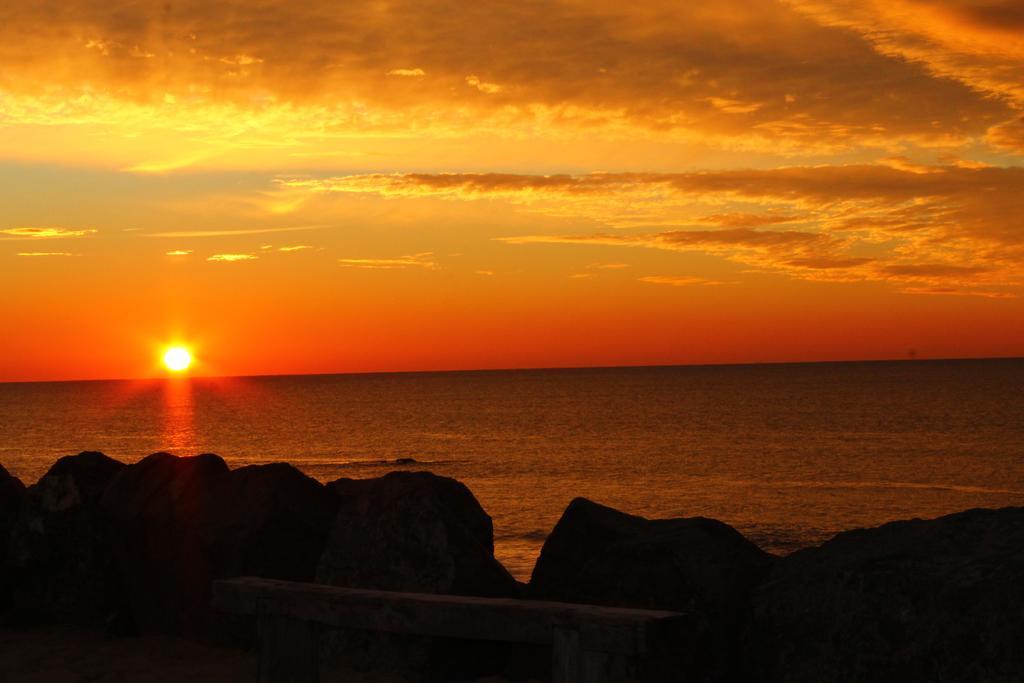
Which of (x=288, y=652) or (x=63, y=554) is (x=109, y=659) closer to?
(x=63, y=554)

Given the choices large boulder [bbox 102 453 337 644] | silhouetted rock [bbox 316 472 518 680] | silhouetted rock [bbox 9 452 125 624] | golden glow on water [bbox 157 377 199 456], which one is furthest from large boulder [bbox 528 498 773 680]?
golden glow on water [bbox 157 377 199 456]

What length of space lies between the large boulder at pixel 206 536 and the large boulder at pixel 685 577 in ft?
8.39

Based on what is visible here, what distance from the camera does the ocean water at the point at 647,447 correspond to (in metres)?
40.1

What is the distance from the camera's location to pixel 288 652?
6.58 meters

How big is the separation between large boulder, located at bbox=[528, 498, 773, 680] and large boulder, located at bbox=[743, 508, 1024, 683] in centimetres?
24

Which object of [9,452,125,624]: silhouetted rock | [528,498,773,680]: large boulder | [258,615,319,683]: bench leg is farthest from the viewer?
[9,452,125,624]: silhouetted rock

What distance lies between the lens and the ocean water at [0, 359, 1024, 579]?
40.1 m

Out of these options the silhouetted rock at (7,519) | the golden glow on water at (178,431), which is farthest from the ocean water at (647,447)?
the silhouetted rock at (7,519)

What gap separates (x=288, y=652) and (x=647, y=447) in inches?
2492

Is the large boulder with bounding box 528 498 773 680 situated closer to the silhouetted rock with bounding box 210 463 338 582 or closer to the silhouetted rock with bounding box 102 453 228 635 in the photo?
the silhouetted rock with bounding box 210 463 338 582

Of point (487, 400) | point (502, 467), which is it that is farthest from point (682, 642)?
point (487, 400)

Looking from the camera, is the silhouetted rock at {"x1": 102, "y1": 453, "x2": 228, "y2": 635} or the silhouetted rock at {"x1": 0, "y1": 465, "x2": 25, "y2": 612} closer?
the silhouetted rock at {"x1": 102, "y1": 453, "x2": 228, "y2": 635}

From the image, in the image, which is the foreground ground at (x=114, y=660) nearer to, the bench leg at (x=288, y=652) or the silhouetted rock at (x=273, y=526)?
the silhouetted rock at (x=273, y=526)

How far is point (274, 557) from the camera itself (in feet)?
31.2
